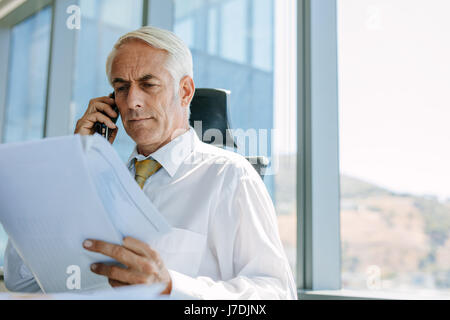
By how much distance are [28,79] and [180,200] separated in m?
1.32

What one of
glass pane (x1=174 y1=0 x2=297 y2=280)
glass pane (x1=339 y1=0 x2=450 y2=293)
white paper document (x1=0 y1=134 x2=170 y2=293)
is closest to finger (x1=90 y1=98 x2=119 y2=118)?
white paper document (x1=0 y1=134 x2=170 y2=293)

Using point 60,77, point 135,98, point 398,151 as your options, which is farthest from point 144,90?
point 398,151

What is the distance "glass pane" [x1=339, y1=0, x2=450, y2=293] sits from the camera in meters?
1.89

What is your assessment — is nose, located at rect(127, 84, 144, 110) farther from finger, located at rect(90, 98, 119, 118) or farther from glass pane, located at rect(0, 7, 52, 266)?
glass pane, located at rect(0, 7, 52, 266)

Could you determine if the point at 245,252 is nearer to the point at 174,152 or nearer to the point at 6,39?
the point at 174,152

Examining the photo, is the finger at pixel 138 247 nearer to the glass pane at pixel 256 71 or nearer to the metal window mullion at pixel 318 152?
the glass pane at pixel 256 71

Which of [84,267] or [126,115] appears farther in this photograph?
[126,115]

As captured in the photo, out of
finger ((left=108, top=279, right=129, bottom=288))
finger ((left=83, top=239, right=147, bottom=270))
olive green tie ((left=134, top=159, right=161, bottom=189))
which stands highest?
olive green tie ((left=134, top=159, right=161, bottom=189))

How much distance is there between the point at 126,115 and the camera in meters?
1.19

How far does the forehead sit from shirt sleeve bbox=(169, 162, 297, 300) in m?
0.38

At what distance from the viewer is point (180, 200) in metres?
1.06
